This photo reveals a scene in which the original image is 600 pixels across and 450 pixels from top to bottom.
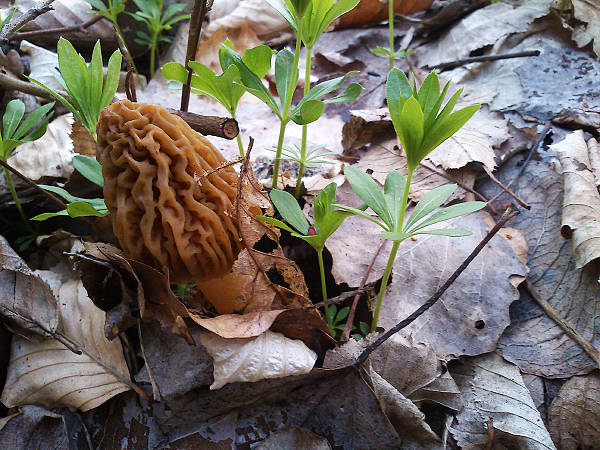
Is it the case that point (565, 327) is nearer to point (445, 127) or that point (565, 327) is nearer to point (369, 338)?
point (369, 338)

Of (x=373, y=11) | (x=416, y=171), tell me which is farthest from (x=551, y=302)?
(x=373, y=11)

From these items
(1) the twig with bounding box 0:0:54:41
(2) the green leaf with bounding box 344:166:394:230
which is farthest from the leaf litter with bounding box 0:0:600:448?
(1) the twig with bounding box 0:0:54:41

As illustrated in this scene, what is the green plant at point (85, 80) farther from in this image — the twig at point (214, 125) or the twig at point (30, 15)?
the twig at point (30, 15)

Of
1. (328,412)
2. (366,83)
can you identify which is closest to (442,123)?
(328,412)

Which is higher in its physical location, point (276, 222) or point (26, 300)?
point (276, 222)

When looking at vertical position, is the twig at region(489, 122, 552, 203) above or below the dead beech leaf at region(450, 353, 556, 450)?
above

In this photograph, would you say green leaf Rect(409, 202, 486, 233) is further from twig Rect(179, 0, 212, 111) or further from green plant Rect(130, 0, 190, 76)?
green plant Rect(130, 0, 190, 76)

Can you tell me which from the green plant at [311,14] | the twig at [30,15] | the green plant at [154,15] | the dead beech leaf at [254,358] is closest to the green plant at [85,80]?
the twig at [30,15]
